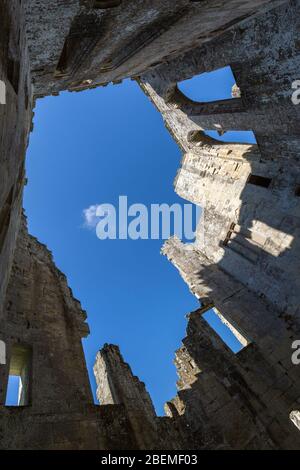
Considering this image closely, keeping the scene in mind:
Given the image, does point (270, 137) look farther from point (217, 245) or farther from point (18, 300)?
point (18, 300)

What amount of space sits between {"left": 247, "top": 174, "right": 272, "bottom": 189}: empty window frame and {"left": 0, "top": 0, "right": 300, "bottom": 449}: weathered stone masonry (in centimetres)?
5

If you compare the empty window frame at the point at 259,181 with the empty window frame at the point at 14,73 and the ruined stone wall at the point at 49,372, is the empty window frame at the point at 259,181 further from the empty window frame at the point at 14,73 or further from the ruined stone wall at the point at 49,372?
the empty window frame at the point at 14,73

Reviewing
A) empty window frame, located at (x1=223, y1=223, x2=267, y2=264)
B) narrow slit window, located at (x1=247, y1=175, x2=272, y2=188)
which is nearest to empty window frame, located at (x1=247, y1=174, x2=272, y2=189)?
narrow slit window, located at (x1=247, y1=175, x2=272, y2=188)

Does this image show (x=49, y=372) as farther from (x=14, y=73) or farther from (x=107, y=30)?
(x=107, y=30)

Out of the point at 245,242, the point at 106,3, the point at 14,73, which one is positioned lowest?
the point at 14,73

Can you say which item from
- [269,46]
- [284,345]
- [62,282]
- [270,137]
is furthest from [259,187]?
[62,282]

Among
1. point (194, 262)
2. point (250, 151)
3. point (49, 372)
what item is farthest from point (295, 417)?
point (250, 151)

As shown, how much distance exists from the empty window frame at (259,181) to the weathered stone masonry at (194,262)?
50 mm

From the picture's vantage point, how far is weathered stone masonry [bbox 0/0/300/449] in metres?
5.39

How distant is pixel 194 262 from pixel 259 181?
16.7 feet

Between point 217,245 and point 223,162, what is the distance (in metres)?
4.09

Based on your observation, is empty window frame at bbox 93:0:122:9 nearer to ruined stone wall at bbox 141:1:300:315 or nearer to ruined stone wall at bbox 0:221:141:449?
ruined stone wall at bbox 141:1:300:315

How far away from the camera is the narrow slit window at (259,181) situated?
41.4 feet

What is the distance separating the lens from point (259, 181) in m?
13.0
